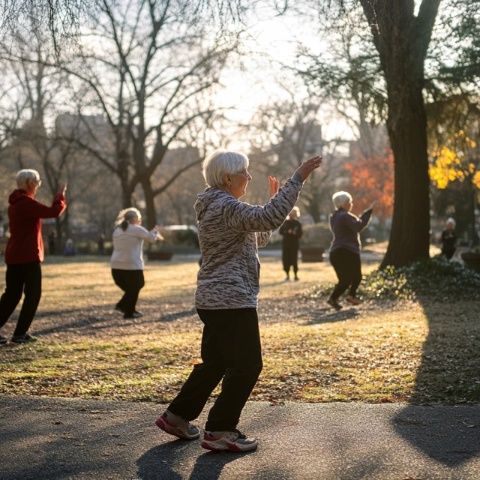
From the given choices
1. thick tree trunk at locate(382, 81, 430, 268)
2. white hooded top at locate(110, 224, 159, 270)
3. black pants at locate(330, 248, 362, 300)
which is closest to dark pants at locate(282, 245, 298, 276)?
thick tree trunk at locate(382, 81, 430, 268)

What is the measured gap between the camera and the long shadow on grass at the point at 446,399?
4.52 metres

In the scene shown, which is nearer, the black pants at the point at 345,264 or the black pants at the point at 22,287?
the black pants at the point at 22,287

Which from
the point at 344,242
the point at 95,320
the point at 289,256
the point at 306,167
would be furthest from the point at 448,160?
the point at 306,167

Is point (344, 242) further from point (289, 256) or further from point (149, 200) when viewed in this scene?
point (149, 200)

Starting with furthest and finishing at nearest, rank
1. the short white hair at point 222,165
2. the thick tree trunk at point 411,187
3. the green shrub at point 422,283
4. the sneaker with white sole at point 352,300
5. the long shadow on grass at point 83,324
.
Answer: the thick tree trunk at point 411,187
the green shrub at point 422,283
the sneaker with white sole at point 352,300
the long shadow on grass at point 83,324
the short white hair at point 222,165

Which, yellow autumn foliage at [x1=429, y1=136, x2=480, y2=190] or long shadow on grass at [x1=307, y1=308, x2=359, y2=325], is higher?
yellow autumn foliage at [x1=429, y1=136, x2=480, y2=190]

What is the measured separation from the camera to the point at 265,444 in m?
4.64

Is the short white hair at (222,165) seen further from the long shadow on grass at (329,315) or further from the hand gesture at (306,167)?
the long shadow on grass at (329,315)

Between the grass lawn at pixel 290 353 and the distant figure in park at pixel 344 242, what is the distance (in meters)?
0.59

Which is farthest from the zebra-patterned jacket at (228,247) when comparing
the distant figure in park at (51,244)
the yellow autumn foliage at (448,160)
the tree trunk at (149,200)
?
the distant figure in park at (51,244)

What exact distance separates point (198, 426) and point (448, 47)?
506 inches

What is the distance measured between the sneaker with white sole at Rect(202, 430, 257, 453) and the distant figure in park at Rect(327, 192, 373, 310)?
26.3ft

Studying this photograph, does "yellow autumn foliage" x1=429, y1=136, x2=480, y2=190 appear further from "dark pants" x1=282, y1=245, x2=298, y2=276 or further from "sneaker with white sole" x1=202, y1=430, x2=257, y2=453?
"sneaker with white sole" x1=202, y1=430, x2=257, y2=453

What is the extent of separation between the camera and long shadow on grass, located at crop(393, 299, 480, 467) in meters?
4.52
